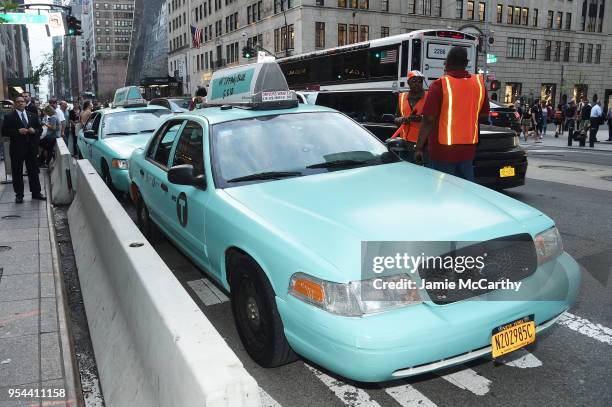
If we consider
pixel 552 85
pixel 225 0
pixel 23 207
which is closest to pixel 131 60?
pixel 225 0

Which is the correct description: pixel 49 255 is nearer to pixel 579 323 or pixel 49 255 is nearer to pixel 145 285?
pixel 145 285

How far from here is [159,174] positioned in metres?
5.36

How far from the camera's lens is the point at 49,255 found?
5.84 m

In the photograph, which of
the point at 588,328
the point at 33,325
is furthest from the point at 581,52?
the point at 33,325

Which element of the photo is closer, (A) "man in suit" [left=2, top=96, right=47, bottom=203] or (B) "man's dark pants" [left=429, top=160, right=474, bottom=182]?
(B) "man's dark pants" [left=429, top=160, right=474, bottom=182]

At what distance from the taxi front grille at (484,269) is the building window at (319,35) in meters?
45.7

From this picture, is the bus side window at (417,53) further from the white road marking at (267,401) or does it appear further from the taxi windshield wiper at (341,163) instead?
the white road marking at (267,401)

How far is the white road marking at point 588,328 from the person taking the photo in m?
3.75

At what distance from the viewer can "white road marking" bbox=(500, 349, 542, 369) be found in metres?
3.43

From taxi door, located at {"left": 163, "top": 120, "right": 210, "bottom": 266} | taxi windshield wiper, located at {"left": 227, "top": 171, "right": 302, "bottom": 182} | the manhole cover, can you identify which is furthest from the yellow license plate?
the manhole cover

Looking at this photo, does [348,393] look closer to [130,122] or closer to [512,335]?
[512,335]

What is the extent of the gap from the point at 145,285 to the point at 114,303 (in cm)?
105

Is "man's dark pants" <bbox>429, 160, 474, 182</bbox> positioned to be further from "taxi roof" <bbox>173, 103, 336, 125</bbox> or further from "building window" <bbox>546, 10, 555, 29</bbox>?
"building window" <bbox>546, 10, 555, 29</bbox>

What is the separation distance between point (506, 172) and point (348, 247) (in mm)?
5829
